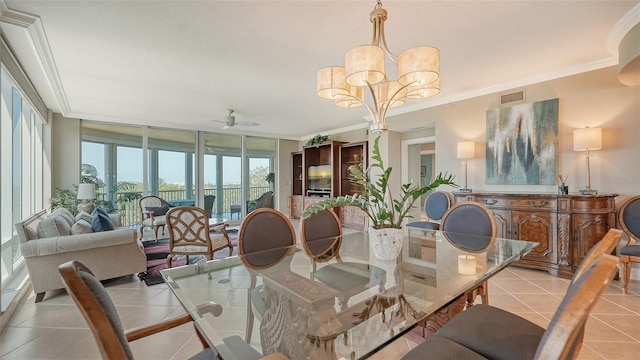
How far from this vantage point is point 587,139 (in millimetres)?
2969

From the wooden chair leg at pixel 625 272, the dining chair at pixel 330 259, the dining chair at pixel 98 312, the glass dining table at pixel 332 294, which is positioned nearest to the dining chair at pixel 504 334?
the glass dining table at pixel 332 294

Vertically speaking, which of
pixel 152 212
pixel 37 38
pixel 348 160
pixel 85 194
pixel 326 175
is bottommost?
pixel 152 212

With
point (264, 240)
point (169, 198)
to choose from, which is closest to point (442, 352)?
point (264, 240)

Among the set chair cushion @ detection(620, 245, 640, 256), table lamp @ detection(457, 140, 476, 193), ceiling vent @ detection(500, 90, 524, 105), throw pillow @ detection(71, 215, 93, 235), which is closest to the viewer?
chair cushion @ detection(620, 245, 640, 256)

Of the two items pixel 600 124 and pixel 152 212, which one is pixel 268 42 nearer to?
pixel 600 124

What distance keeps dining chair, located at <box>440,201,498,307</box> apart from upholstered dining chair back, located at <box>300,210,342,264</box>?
Answer: 3.45ft

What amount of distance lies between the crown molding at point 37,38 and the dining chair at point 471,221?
3.89 meters

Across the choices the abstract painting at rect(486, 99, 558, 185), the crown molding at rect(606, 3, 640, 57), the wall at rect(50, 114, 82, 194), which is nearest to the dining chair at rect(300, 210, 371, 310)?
the abstract painting at rect(486, 99, 558, 185)

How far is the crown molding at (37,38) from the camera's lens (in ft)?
6.90

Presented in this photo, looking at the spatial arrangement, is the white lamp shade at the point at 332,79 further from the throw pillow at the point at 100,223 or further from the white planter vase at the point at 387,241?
the throw pillow at the point at 100,223

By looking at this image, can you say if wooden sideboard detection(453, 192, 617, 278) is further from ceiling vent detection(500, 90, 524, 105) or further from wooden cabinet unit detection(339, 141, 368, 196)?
wooden cabinet unit detection(339, 141, 368, 196)

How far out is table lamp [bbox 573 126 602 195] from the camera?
2.93m

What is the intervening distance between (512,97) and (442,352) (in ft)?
12.4

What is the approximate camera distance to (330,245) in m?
2.28
